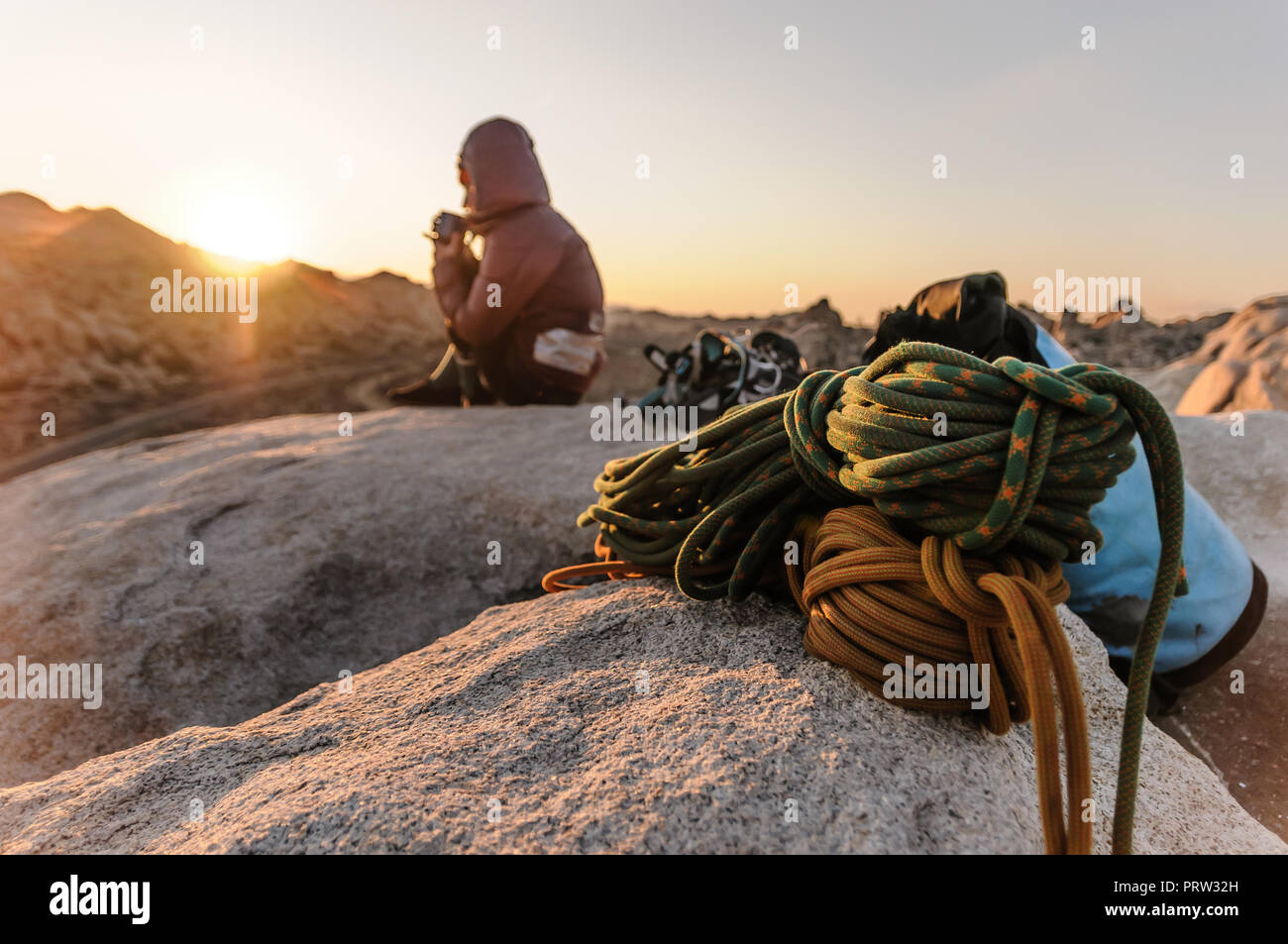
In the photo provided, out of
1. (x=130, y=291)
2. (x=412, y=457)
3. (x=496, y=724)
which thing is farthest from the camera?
(x=130, y=291)

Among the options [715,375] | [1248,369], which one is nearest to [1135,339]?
[1248,369]

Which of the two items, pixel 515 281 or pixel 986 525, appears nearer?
pixel 986 525

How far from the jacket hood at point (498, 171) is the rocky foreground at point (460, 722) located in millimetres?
2957

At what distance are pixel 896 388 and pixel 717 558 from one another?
20.7 inches

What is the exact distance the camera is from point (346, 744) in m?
1.19

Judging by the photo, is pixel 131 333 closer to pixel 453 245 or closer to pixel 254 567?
pixel 453 245

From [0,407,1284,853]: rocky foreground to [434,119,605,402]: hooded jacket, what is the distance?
2593 millimetres

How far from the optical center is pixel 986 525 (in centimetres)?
99

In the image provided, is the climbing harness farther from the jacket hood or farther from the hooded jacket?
the jacket hood

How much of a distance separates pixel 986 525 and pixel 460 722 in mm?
884

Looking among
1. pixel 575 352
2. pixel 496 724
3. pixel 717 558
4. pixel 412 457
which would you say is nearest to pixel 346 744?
pixel 496 724

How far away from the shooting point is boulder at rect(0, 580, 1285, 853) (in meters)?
0.88
